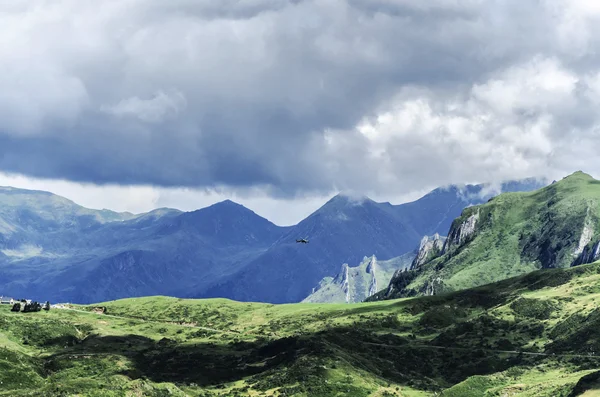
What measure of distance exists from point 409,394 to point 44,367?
102465mm

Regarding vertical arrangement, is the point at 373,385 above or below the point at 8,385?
below

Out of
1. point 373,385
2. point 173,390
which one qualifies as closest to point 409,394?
point 373,385

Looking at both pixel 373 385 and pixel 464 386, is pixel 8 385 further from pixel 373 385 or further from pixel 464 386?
pixel 464 386

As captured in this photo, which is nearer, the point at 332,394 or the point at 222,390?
the point at 332,394

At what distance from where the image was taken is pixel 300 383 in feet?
622

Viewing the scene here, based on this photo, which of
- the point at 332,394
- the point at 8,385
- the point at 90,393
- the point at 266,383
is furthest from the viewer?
the point at 266,383

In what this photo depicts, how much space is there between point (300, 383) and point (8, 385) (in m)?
73.1

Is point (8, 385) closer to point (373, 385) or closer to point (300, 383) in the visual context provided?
point (300, 383)

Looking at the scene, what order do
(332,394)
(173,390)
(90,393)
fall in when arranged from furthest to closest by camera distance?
(332,394)
(173,390)
(90,393)

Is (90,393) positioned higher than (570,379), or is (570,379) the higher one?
(90,393)

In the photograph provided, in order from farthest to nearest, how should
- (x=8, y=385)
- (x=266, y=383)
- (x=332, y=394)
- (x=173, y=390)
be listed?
1. (x=266, y=383)
2. (x=332, y=394)
3. (x=173, y=390)
4. (x=8, y=385)

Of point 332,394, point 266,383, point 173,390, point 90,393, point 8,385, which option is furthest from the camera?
point 266,383

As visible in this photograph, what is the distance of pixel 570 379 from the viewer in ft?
607

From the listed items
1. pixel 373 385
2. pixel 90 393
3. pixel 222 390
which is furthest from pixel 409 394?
pixel 90 393
